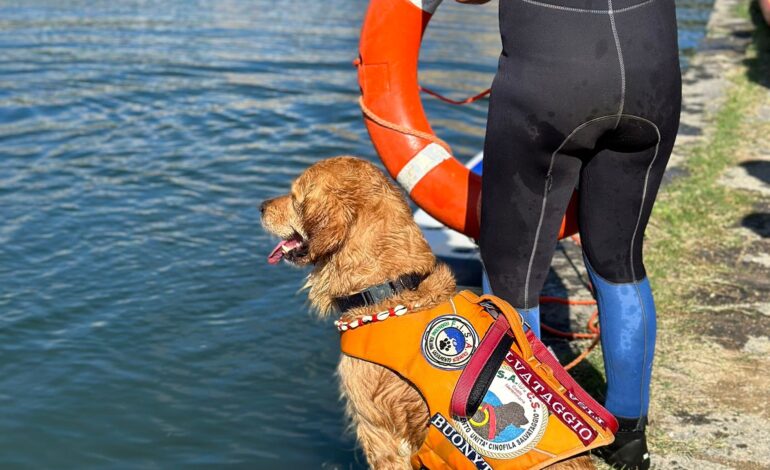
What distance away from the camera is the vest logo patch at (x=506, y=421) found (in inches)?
131

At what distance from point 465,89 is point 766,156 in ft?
20.0

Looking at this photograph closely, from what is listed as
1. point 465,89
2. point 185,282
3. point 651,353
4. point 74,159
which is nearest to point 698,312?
point 651,353

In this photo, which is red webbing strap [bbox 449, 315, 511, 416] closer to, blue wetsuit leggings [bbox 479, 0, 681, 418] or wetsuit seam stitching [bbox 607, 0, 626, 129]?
blue wetsuit leggings [bbox 479, 0, 681, 418]

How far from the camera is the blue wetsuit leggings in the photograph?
11.1ft

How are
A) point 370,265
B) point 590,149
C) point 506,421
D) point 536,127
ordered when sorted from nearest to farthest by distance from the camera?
point 506,421 < point 536,127 < point 590,149 < point 370,265

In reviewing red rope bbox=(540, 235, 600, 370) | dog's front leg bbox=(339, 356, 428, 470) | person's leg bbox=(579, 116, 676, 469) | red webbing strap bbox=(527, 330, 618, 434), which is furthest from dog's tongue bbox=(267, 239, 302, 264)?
red rope bbox=(540, 235, 600, 370)

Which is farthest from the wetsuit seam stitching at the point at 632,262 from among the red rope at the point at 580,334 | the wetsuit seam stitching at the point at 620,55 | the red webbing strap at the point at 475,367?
the red rope at the point at 580,334

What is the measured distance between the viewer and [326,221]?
12.4ft

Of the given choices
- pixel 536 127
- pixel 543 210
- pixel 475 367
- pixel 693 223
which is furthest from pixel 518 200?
pixel 693 223

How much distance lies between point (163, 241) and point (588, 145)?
A: 5.47 meters

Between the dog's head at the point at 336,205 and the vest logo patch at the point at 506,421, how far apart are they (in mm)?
855

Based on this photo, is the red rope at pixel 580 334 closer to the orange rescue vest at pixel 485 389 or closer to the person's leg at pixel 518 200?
the person's leg at pixel 518 200

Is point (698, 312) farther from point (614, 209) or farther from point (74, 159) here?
point (74, 159)

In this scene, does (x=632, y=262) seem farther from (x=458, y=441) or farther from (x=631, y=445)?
(x=458, y=441)
